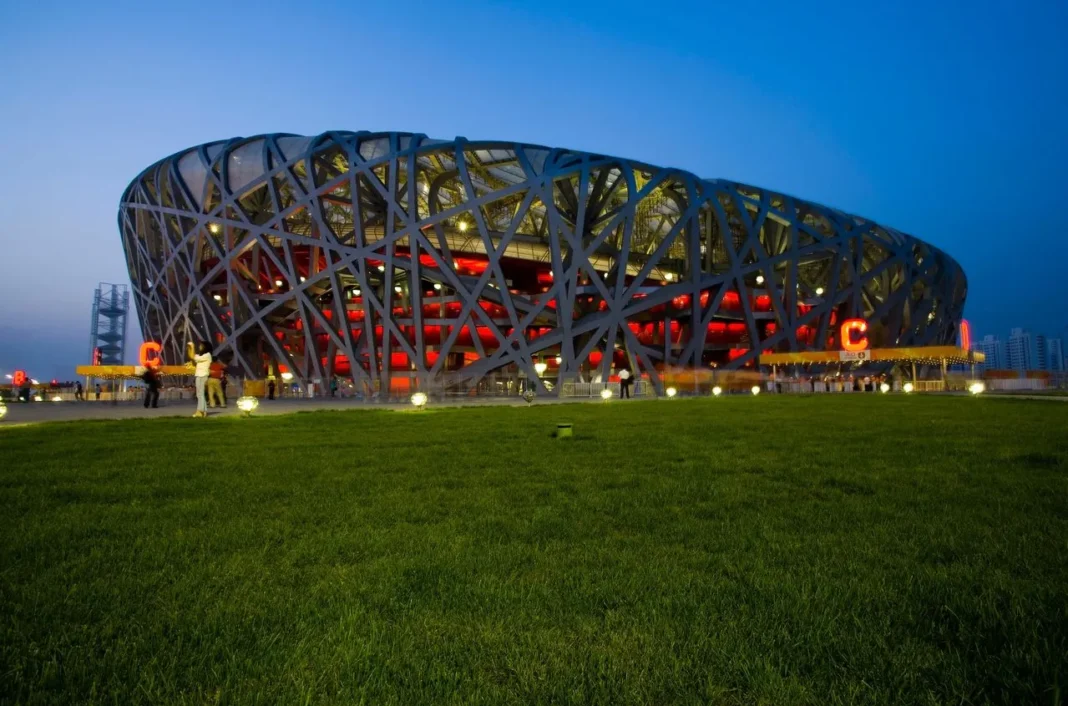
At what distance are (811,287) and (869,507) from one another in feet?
179

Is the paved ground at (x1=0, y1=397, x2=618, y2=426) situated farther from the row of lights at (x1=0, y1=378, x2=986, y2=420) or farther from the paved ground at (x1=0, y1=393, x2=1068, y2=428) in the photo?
the row of lights at (x1=0, y1=378, x2=986, y2=420)

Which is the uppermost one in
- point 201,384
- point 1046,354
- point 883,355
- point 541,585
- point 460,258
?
point 460,258

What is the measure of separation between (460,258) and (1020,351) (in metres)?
212

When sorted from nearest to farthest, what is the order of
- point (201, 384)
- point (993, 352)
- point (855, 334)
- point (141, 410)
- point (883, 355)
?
1. point (201, 384)
2. point (141, 410)
3. point (883, 355)
4. point (855, 334)
5. point (993, 352)

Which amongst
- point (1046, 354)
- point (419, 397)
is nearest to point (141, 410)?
point (419, 397)

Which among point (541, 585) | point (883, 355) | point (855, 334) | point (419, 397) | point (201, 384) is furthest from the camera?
point (855, 334)

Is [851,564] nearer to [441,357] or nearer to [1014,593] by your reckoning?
[1014,593]

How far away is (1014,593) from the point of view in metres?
2.63

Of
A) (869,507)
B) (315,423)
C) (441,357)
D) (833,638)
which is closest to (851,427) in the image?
(869,507)

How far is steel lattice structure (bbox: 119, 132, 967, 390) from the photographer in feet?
129

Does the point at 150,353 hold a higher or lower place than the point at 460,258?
lower

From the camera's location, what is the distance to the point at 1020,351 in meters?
183

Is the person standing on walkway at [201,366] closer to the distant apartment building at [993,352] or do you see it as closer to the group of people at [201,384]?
the group of people at [201,384]

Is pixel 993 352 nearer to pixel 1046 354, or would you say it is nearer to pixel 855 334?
pixel 1046 354
